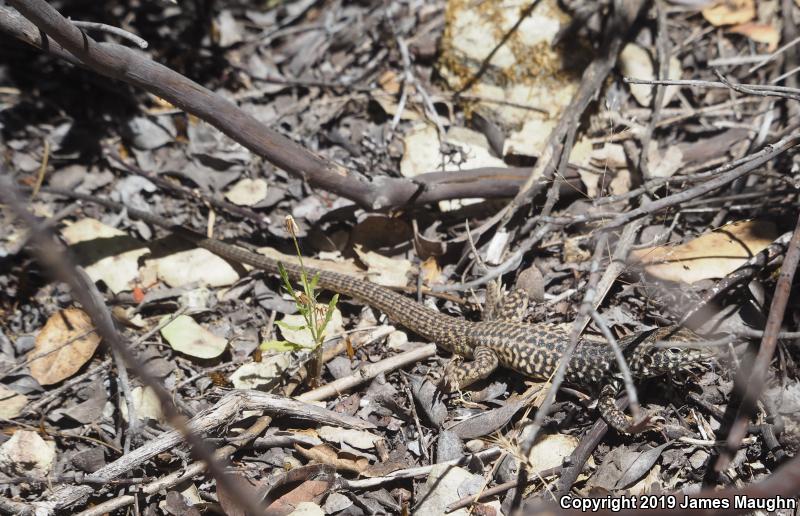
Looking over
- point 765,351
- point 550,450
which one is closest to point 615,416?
point 550,450

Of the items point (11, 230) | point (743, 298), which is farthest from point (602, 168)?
point (11, 230)

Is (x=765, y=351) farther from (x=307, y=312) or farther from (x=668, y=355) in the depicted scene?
(x=307, y=312)

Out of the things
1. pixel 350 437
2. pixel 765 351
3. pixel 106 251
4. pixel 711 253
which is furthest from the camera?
pixel 106 251

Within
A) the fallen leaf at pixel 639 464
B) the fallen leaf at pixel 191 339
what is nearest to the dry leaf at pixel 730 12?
the fallen leaf at pixel 639 464

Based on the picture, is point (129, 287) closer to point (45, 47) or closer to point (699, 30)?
point (45, 47)

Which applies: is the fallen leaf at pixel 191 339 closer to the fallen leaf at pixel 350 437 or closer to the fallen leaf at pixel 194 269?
the fallen leaf at pixel 194 269

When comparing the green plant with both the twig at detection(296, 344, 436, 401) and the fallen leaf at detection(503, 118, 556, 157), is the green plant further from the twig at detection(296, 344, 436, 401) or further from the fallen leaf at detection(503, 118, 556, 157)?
the fallen leaf at detection(503, 118, 556, 157)
